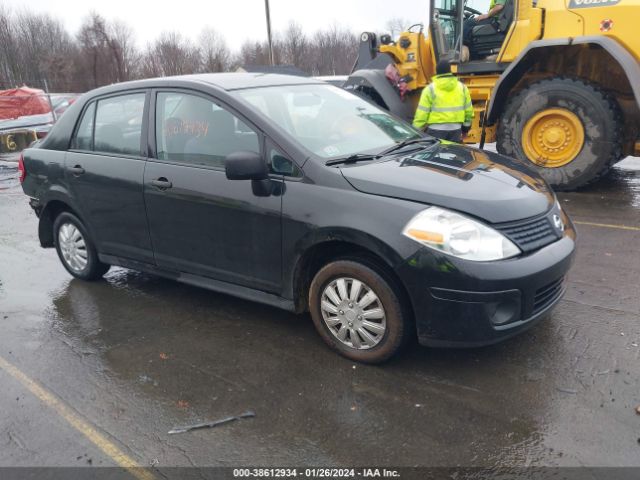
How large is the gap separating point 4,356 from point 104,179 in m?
1.47

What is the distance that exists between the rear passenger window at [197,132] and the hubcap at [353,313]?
1053 millimetres

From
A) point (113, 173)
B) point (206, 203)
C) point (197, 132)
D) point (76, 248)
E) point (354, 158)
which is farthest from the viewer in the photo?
point (76, 248)

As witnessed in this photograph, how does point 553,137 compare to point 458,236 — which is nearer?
point 458,236

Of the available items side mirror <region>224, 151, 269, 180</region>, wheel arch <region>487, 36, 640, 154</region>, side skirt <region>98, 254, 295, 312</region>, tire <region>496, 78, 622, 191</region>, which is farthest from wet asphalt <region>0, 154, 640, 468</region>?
wheel arch <region>487, 36, 640, 154</region>

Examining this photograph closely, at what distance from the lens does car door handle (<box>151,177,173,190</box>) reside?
3846 mm

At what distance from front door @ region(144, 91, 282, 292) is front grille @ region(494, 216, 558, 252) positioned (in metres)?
1.36

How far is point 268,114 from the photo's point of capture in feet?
11.8

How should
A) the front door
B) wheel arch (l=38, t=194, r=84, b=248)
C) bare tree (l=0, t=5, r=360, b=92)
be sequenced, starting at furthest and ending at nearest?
bare tree (l=0, t=5, r=360, b=92)
wheel arch (l=38, t=194, r=84, b=248)
the front door

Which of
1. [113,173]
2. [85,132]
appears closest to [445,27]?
[85,132]

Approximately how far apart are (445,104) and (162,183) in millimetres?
4375

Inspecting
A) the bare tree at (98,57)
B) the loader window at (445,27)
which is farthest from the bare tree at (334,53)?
the loader window at (445,27)

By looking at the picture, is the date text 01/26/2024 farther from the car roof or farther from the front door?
the car roof

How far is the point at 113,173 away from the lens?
13.8 ft

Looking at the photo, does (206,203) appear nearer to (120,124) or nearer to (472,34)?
(120,124)
